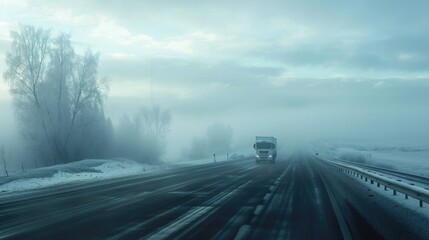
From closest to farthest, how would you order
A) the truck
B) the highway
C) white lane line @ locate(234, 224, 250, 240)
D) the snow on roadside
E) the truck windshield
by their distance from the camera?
white lane line @ locate(234, 224, 250, 240)
the highway
the snow on roadside
the truck
the truck windshield

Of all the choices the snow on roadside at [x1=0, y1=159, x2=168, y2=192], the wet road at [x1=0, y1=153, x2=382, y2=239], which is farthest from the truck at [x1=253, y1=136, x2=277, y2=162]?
the wet road at [x1=0, y1=153, x2=382, y2=239]

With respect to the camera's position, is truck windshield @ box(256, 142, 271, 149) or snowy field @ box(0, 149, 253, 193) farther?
truck windshield @ box(256, 142, 271, 149)

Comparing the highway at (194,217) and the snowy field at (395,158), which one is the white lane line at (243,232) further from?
the snowy field at (395,158)

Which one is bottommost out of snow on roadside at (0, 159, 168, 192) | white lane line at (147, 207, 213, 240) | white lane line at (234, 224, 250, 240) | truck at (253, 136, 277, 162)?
white lane line at (234, 224, 250, 240)

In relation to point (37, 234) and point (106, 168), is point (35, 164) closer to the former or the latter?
point (106, 168)

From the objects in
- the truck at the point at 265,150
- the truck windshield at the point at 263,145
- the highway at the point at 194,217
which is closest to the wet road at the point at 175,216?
the highway at the point at 194,217

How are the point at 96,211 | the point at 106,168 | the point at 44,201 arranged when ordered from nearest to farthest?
the point at 96,211 < the point at 44,201 < the point at 106,168

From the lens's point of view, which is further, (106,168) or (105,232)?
(106,168)

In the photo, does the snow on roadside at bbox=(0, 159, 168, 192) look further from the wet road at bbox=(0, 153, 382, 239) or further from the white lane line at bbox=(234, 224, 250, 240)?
the white lane line at bbox=(234, 224, 250, 240)

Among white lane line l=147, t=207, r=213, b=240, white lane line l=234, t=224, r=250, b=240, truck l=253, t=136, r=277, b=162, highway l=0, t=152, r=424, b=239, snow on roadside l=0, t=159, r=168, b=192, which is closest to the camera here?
white lane line l=234, t=224, r=250, b=240

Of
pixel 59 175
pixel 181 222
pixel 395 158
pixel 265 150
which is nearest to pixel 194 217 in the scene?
pixel 181 222

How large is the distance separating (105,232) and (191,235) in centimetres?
187

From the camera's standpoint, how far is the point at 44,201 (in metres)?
15.6

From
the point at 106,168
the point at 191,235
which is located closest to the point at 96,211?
the point at 191,235
